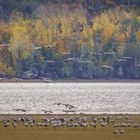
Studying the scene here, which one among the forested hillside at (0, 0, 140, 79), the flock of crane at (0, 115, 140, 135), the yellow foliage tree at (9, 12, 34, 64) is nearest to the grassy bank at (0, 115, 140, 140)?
the flock of crane at (0, 115, 140, 135)

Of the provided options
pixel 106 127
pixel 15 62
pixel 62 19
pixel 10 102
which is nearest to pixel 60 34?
pixel 62 19

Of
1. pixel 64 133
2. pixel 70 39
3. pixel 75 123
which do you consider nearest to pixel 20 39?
pixel 70 39

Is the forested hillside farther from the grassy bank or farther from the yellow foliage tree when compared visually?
the grassy bank

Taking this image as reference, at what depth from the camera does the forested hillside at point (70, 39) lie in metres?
108

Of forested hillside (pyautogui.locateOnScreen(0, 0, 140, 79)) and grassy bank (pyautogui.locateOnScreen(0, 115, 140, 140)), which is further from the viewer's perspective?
forested hillside (pyautogui.locateOnScreen(0, 0, 140, 79))

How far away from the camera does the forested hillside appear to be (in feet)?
355

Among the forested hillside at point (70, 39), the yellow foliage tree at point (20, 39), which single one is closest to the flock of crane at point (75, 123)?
the forested hillside at point (70, 39)

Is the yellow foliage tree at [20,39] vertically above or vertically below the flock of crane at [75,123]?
below

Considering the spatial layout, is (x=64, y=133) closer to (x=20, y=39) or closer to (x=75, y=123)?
(x=75, y=123)

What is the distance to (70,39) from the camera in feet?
390

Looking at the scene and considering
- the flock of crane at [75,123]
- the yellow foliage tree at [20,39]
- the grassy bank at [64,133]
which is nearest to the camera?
the grassy bank at [64,133]

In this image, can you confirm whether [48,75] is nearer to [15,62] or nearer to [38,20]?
[15,62]

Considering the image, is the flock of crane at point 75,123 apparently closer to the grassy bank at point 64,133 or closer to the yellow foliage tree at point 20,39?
the grassy bank at point 64,133

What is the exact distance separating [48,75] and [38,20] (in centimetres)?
1761
